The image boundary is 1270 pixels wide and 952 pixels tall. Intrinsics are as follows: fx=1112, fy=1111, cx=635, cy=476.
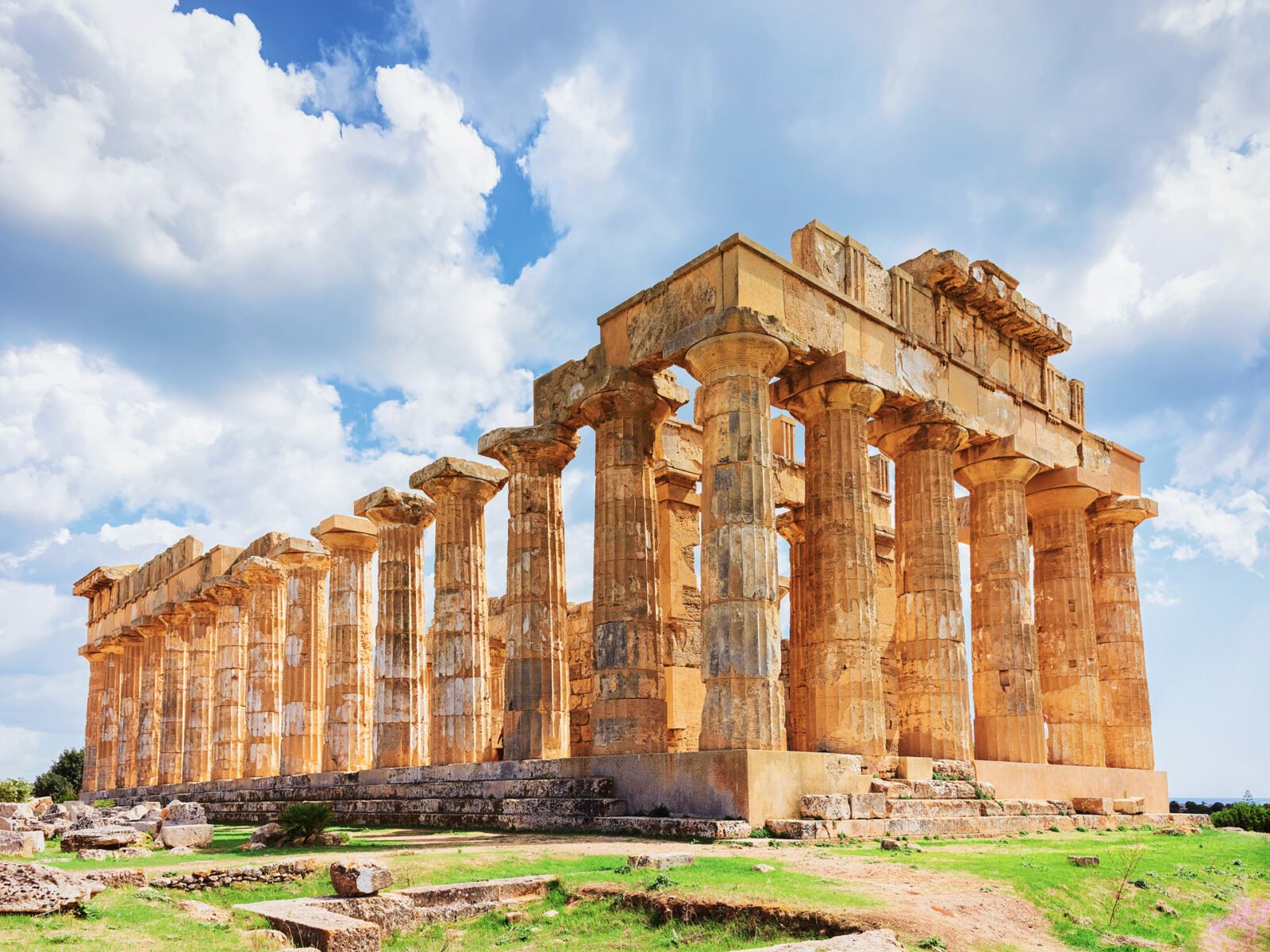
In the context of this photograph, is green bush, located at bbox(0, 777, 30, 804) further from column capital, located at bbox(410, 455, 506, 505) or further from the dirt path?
the dirt path

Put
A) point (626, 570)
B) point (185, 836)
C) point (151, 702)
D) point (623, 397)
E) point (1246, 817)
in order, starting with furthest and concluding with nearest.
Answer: point (151, 702)
point (1246, 817)
point (623, 397)
point (626, 570)
point (185, 836)

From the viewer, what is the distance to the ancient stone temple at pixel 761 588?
54.6 ft

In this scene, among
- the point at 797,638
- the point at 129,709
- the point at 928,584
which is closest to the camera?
the point at 928,584

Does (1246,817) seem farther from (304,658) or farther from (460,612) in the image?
(304,658)

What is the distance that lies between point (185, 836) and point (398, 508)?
11250 millimetres

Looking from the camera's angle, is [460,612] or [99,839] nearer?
[99,839]

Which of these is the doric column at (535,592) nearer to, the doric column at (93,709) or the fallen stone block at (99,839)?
the fallen stone block at (99,839)

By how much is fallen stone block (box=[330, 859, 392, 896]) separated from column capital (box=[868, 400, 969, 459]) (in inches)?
531

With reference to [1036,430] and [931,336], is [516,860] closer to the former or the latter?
[931,336]

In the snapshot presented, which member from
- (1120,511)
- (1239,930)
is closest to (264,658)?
(1120,511)

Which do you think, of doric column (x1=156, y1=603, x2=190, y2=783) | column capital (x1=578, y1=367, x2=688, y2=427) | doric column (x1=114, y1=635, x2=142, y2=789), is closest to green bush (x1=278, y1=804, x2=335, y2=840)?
column capital (x1=578, y1=367, x2=688, y2=427)

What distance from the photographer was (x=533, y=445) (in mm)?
21297

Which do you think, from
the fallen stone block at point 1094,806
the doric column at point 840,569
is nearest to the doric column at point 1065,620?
the fallen stone block at point 1094,806

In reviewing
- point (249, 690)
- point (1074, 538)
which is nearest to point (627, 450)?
point (1074, 538)
